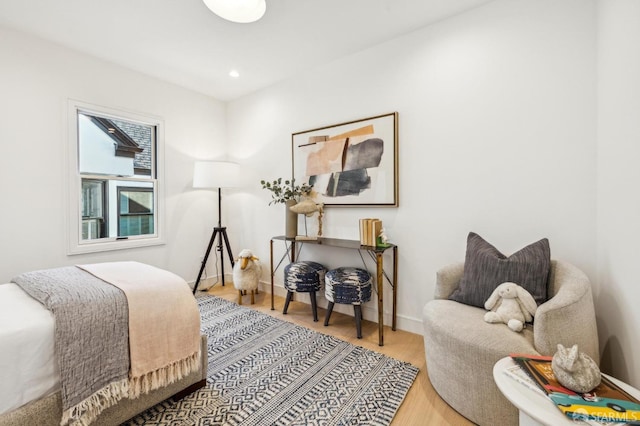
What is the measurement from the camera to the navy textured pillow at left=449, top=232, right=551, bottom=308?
1.69m

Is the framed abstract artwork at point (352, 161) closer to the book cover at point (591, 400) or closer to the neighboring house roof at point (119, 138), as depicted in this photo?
the book cover at point (591, 400)

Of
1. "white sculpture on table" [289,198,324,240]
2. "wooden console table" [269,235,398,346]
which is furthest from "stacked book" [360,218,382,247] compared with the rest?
"white sculpture on table" [289,198,324,240]

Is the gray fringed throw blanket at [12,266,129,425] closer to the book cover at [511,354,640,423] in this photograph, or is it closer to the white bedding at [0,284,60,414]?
the white bedding at [0,284,60,414]

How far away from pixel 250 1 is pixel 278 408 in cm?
231

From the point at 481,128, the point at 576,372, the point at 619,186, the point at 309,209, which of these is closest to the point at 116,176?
the point at 309,209

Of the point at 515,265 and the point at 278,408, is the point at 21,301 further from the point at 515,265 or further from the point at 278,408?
the point at 515,265

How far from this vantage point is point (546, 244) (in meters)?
1.76

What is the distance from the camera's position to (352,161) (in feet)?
9.31

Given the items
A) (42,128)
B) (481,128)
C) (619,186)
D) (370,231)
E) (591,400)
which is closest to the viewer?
(591,400)

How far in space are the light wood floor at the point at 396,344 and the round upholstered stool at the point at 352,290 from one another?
0.22 m

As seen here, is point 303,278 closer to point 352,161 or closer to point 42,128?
point 352,161

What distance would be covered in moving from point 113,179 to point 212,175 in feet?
3.38

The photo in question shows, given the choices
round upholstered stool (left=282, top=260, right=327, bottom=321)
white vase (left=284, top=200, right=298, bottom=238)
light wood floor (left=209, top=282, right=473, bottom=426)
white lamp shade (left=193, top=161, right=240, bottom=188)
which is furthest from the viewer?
white lamp shade (left=193, top=161, right=240, bottom=188)

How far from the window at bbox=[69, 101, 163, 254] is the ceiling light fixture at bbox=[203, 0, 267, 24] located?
2109 millimetres
